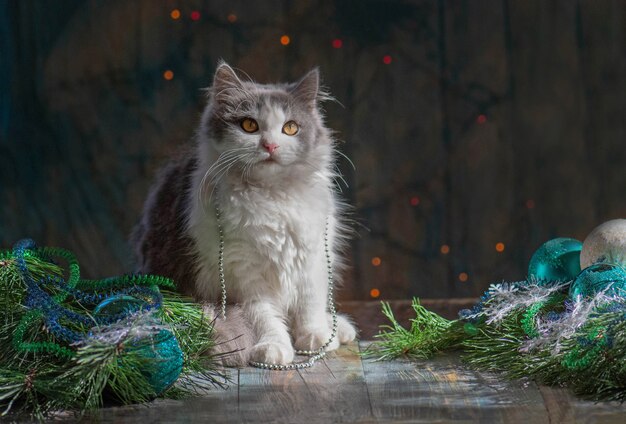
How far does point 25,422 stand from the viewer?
1.38 m

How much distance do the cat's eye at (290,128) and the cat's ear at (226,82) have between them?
12 cm

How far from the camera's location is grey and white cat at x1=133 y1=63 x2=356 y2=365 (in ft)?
5.65

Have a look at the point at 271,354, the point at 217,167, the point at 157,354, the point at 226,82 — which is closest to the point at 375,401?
the point at 271,354

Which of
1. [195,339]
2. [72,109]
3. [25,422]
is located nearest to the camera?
[25,422]

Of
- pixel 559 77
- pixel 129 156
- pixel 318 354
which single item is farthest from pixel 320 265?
pixel 559 77

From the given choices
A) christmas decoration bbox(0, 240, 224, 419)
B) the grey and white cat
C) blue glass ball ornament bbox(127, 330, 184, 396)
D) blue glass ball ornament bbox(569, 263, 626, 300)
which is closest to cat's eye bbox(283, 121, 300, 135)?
the grey and white cat

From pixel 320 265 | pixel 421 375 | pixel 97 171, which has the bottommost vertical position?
pixel 421 375

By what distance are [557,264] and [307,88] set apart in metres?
0.62

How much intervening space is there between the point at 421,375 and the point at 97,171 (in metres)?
1.17

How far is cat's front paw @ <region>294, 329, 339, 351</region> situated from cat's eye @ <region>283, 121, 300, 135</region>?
1.34 ft

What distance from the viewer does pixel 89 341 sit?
1381 millimetres

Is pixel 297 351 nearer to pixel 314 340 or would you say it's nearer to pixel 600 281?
pixel 314 340

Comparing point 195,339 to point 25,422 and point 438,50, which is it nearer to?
point 25,422

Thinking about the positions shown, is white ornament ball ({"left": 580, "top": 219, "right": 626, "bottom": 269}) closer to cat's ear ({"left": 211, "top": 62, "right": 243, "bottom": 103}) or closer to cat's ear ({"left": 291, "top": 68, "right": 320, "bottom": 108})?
cat's ear ({"left": 291, "top": 68, "right": 320, "bottom": 108})
